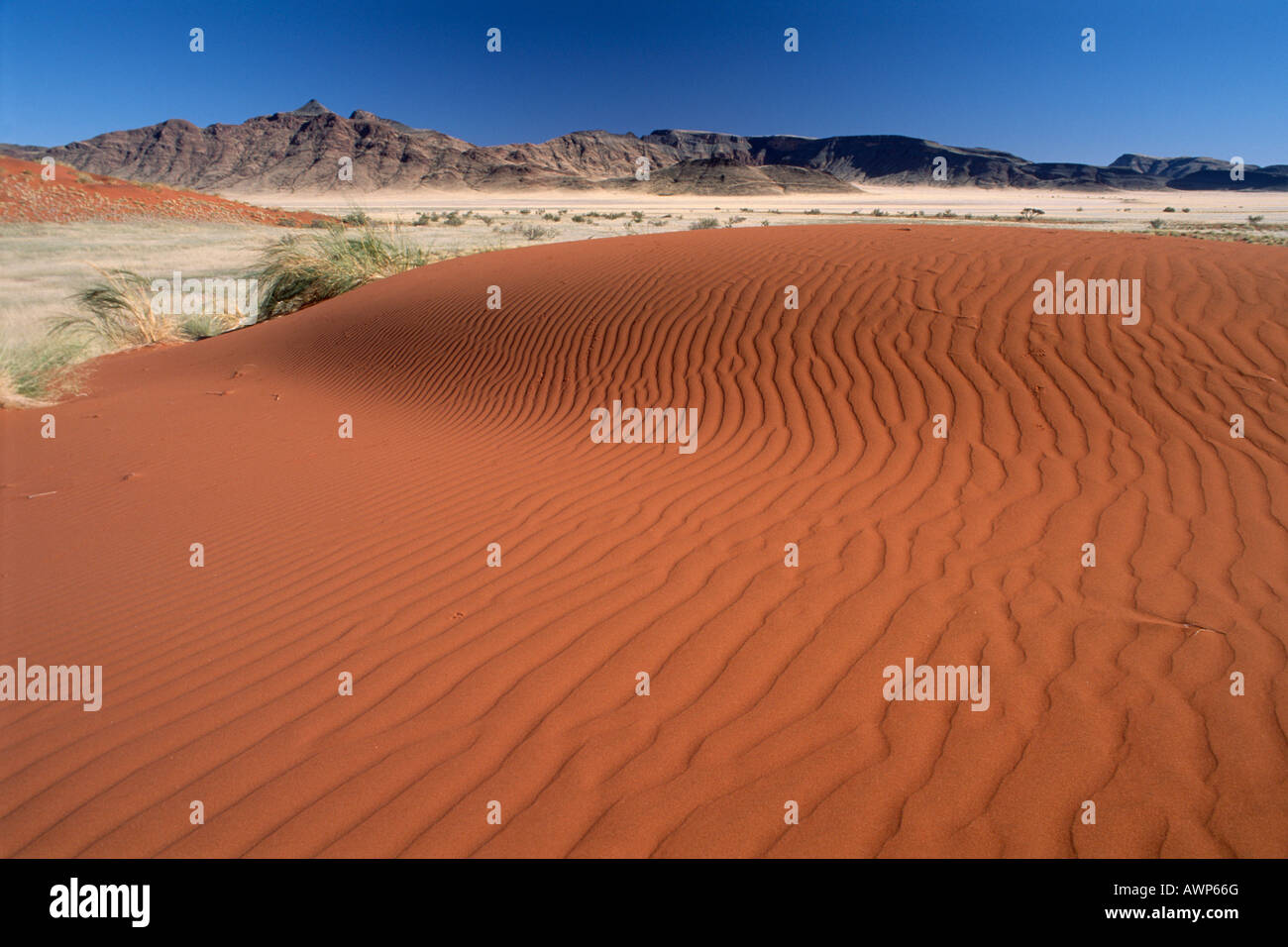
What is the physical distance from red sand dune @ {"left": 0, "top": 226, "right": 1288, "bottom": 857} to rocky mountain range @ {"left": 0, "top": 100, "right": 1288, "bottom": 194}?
73064mm

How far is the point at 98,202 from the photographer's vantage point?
29.8m

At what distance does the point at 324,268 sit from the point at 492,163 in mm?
92510

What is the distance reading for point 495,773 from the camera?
2404 millimetres

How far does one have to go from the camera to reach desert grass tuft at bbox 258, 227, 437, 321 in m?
14.0

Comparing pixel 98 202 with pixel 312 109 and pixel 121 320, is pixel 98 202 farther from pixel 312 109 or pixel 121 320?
pixel 312 109

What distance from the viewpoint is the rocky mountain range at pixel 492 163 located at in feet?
281

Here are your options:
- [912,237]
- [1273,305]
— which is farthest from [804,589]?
[912,237]

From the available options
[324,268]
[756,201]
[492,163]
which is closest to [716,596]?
[324,268]

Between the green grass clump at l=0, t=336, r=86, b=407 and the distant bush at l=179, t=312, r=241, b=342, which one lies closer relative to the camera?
the green grass clump at l=0, t=336, r=86, b=407

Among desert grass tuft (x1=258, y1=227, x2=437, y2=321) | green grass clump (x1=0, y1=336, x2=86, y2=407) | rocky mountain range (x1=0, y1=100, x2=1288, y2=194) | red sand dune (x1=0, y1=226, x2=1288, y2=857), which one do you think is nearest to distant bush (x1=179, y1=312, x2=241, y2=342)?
desert grass tuft (x1=258, y1=227, x2=437, y2=321)

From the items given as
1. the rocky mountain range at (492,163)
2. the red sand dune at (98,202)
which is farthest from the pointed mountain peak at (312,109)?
the red sand dune at (98,202)

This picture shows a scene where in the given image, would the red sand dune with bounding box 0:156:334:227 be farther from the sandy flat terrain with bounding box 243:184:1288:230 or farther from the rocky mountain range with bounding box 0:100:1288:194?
the rocky mountain range with bounding box 0:100:1288:194

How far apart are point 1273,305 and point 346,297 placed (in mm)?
12244

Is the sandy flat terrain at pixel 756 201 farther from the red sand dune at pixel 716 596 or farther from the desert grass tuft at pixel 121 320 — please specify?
the red sand dune at pixel 716 596
